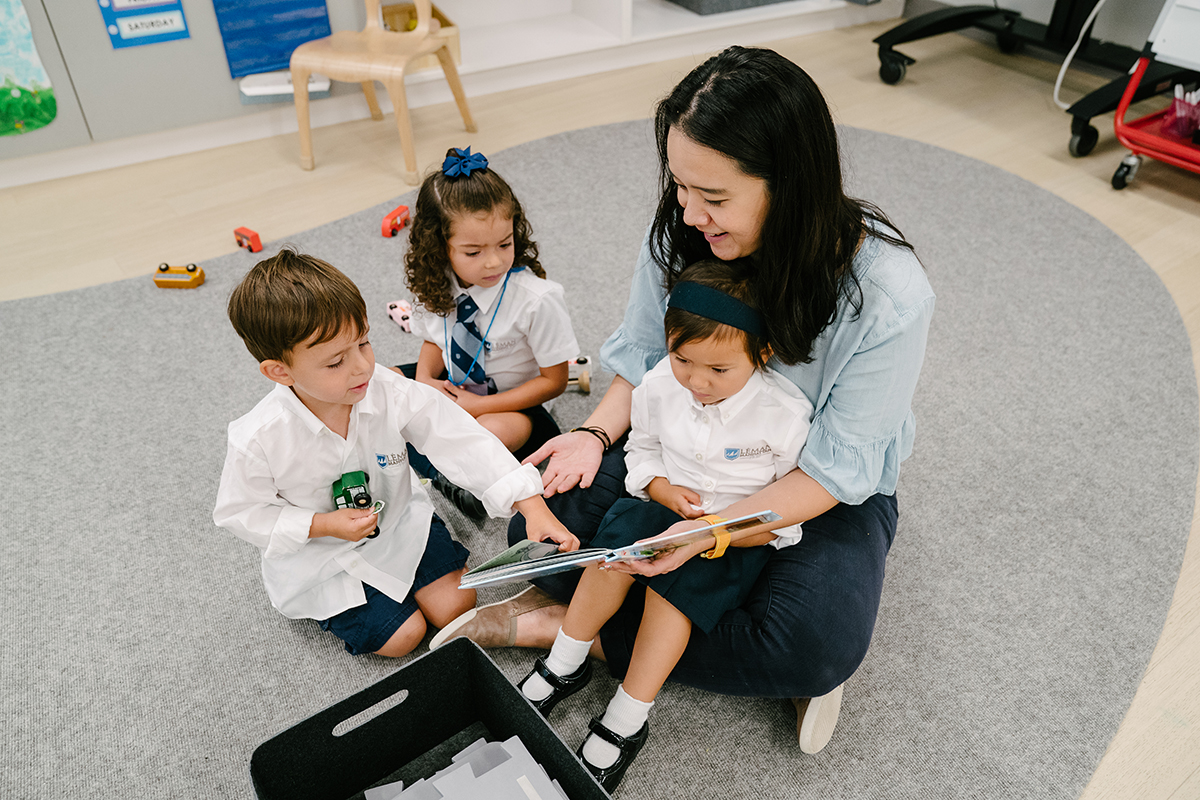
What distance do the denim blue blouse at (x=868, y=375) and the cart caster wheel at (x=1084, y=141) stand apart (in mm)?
2182

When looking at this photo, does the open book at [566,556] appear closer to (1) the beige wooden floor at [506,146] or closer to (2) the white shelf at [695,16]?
(1) the beige wooden floor at [506,146]

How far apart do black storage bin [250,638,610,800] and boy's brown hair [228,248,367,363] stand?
46 cm

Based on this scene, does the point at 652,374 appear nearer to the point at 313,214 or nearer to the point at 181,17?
the point at 313,214

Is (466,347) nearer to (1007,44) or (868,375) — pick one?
(868,375)

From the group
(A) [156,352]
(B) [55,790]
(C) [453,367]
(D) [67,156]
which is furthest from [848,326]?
(D) [67,156]

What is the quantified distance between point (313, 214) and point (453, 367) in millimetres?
1241

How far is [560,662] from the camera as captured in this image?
1.29 m

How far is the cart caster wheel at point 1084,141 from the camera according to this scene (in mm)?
2848

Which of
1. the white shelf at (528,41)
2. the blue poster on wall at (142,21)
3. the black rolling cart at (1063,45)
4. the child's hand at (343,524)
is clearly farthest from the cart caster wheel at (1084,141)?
the blue poster on wall at (142,21)

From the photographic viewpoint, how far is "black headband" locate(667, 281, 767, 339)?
3.67 ft

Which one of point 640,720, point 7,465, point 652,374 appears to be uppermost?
point 652,374

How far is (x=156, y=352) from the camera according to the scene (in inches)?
81.3

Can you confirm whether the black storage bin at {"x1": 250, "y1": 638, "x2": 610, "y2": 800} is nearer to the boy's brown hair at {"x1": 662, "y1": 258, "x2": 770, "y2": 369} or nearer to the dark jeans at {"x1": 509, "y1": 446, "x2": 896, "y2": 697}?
the dark jeans at {"x1": 509, "y1": 446, "x2": 896, "y2": 697}

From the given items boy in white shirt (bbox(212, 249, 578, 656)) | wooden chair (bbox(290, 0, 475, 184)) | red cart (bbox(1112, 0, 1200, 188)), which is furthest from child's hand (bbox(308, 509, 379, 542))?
red cart (bbox(1112, 0, 1200, 188))
